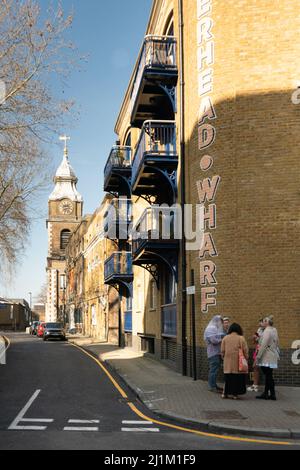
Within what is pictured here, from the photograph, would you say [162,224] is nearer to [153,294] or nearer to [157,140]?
[157,140]

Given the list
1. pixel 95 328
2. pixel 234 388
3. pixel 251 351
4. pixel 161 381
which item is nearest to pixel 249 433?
pixel 234 388

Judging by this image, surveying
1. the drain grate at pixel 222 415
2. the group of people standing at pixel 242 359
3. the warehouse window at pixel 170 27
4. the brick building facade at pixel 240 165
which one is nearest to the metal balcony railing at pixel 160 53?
the brick building facade at pixel 240 165

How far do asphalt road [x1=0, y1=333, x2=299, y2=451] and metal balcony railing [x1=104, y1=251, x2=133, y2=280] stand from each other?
31.7ft

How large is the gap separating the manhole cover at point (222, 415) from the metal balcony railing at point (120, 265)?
1626 cm

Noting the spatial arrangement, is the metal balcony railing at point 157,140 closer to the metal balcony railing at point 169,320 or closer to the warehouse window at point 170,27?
the warehouse window at point 170,27

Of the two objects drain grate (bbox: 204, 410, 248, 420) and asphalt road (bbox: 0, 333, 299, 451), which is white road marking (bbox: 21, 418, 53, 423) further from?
drain grate (bbox: 204, 410, 248, 420)

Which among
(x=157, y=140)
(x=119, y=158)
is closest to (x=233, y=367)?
(x=157, y=140)

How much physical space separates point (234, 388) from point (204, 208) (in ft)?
16.5

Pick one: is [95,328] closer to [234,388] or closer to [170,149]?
[170,149]

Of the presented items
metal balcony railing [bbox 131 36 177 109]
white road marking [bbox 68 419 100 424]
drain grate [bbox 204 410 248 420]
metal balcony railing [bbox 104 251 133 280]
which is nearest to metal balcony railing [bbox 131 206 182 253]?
metal balcony railing [bbox 131 36 177 109]

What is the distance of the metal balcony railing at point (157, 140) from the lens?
1741cm

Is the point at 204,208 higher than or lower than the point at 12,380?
higher

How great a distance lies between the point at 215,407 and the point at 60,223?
3133 inches

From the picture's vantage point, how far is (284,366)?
13570 millimetres
